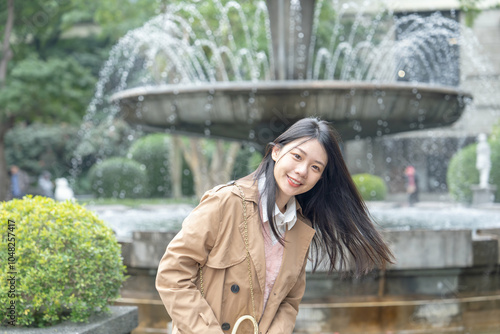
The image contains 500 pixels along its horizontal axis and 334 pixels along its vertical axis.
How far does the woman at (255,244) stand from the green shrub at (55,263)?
4.47 feet

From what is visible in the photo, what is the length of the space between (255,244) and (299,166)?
319 millimetres

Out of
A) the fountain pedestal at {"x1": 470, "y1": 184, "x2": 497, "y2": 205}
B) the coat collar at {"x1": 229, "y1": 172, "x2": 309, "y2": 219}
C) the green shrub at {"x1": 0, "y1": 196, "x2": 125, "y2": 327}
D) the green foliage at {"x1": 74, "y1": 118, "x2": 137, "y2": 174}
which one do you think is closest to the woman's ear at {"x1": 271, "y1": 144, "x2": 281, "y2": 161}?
the coat collar at {"x1": 229, "y1": 172, "x2": 309, "y2": 219}

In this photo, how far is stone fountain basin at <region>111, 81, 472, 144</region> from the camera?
6.00m

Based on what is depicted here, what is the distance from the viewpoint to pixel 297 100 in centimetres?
602

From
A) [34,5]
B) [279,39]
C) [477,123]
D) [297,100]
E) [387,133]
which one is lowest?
[477,123]

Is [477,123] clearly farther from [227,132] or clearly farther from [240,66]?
[227,132]

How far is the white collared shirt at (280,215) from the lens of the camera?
2389 mm

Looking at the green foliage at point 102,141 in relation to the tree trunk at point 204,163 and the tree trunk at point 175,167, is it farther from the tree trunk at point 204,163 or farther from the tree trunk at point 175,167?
the tree trunk at point 204,163

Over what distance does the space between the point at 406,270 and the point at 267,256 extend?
2.81 meters

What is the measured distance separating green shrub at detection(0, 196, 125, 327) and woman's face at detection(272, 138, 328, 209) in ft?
5.08

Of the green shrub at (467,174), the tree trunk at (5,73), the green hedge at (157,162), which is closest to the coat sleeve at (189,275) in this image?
the green shrub at (467,174)

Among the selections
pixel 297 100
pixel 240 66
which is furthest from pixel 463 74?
pixel 297 100

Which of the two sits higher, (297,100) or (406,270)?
(297,100)

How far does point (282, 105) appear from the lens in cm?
612
